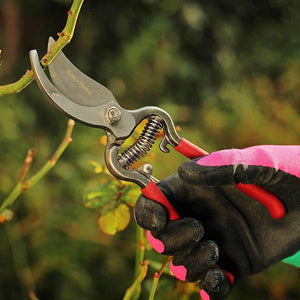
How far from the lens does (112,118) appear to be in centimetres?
67

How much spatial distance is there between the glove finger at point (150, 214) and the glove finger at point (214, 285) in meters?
0.12

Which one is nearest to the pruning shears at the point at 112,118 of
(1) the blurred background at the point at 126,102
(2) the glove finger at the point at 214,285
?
(2) the glove finger at the point at 214,285

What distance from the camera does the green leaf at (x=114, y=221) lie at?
81 cm

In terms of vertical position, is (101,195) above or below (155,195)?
below

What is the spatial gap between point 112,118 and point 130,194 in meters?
0.20

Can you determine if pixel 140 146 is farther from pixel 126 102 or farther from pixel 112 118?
pixel 126 102

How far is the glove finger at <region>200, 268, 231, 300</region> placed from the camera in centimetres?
71

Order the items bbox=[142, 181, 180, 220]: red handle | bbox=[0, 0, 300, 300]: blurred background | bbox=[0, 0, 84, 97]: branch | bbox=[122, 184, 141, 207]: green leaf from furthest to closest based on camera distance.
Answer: bbox=[0, 0, 300, 300]: blurred background
bbox=[122, 184, 141, 207]: green leaf
bbox=[142, 181, 180, 220]: red handle
bbox=[0, 0, 84, 97]: branch

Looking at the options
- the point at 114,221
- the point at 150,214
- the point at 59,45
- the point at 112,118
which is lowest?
the point at 114,221

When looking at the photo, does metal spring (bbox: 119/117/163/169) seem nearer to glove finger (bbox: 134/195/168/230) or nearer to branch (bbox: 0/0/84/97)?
glove finger (bbox: 134/195/168/230)

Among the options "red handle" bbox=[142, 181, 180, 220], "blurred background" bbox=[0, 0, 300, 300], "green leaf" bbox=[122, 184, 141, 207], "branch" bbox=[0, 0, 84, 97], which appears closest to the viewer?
"branch" bbox=[0, 0, 84, 97]

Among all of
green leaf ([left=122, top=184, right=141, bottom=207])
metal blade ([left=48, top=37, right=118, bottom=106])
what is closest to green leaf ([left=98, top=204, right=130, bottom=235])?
green leaf ([left=122, top=184, right=141, bottom=207])

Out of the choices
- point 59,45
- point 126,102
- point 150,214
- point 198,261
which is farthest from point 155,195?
point 126,102

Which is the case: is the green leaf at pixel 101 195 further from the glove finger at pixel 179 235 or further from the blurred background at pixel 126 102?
the blurred background at pixel 126 102
